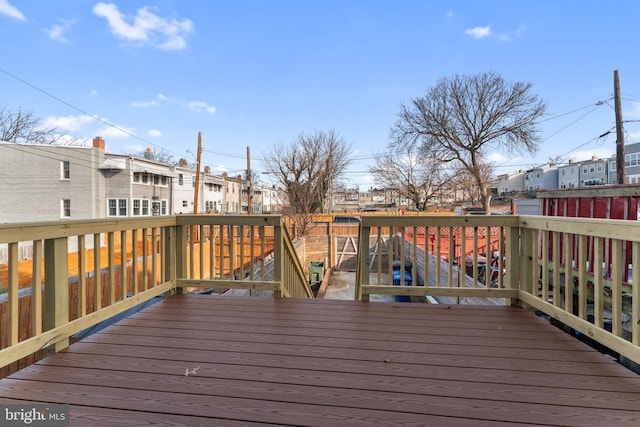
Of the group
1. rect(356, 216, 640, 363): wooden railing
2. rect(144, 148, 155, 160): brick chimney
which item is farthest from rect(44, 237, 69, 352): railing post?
rect(144, 148, 155, 160): brick chimney

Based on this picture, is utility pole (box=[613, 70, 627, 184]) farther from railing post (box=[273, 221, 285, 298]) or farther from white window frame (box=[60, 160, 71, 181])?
white window frame (box=[60, 160, 71, 181])

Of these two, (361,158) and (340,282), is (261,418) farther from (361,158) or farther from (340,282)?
(361,158)

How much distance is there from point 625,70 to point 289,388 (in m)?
17.5

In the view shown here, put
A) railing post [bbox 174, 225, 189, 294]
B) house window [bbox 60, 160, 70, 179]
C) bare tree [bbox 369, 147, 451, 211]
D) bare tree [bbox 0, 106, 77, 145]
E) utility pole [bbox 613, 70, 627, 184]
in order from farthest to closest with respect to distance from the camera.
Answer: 1. bare tree [bbox 369, 147, 451, 211]
2. bare tree [bbox 0, 106, 77, 145]
3. house window [bbox 60, 160, 70, 179]
4. utility pole [bbox 613, 70, 627, 184]
5. railing post [bbox 174, 225, 189, 294]

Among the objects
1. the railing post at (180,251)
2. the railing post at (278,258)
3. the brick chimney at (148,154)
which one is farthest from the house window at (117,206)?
the railing post at (278,258)

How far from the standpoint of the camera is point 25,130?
19078 mm

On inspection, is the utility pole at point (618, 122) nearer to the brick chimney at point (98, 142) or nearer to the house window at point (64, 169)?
the brick chimney at point (98, 142)

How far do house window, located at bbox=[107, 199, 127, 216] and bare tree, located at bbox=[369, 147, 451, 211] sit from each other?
18.1 metres

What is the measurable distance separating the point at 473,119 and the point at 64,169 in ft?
Result: 73.4

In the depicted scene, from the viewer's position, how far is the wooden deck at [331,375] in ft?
4.48

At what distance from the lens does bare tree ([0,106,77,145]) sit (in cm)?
1866

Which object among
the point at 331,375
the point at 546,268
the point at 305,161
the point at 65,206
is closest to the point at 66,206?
the point at 65,206

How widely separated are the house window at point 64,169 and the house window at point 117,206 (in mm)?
2282

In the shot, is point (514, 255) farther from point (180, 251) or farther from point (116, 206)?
point (116, 206)
